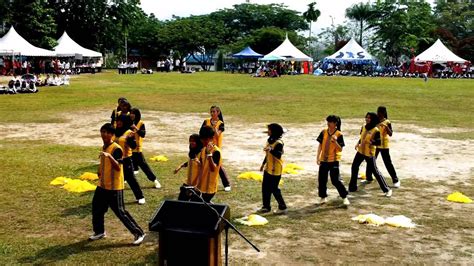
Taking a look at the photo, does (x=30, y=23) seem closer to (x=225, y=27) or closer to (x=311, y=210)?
(x=225, y=27)

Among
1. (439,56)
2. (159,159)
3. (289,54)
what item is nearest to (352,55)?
(289,54)

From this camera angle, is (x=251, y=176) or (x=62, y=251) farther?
(x=251, y=176)

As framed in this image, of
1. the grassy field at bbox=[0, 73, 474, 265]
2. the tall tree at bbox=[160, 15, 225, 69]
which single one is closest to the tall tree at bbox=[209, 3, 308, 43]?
the tall tree at bbox=[160, 15, 225, 69]

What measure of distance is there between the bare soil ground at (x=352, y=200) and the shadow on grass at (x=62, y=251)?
1.80 meters

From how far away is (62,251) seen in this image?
24.0 ft

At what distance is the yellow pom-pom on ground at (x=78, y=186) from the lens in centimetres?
1055

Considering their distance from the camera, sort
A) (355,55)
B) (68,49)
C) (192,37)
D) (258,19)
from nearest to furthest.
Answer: (68,49) → (355,55) → (192,37) → (258,19)

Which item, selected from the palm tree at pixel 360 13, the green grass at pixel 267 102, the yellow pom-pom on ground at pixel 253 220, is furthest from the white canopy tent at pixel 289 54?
the yellow pom-pom on ground at pixel 253 220

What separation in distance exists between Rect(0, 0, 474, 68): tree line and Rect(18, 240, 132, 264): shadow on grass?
171 feet

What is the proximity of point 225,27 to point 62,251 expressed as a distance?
258 ft

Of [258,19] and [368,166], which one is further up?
[258,19]

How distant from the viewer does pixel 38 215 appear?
29.5 feet

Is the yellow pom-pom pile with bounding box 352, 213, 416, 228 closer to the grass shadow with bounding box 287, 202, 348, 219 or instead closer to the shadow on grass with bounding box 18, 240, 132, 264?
the grass shadow with bounding box 287, 202, 348, 219

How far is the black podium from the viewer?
205 inches
